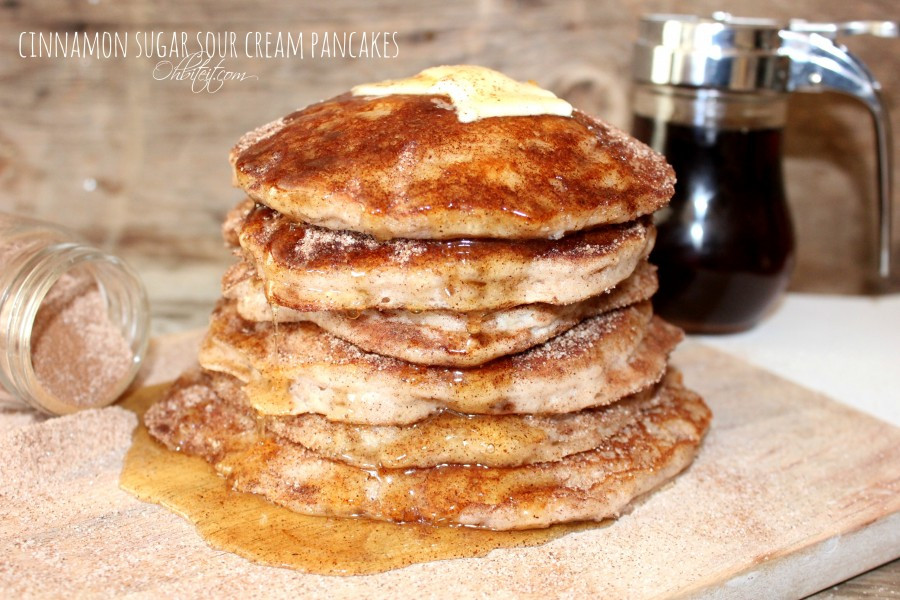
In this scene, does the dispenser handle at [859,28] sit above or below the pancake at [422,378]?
above

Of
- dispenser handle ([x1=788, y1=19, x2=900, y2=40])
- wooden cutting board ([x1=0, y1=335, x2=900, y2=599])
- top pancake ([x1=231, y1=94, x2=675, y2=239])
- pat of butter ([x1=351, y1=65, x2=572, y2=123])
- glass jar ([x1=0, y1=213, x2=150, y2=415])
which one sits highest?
dispenser handle ([x1=788, y1=19, x2=900, y2=40])

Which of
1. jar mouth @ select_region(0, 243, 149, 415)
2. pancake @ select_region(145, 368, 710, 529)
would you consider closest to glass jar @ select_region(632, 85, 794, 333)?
pancake @ select_region(145, 368, 710, 529)

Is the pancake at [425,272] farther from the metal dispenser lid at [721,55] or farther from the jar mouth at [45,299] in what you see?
the metal dispenser lid at [721,55]

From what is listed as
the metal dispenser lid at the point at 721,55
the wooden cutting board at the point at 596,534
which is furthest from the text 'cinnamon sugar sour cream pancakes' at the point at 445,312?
the metal dispenser lid at the point at 721,55

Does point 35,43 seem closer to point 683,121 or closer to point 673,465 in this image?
point 683,121

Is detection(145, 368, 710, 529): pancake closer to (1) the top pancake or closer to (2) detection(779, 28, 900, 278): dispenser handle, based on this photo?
(1) the top pancake

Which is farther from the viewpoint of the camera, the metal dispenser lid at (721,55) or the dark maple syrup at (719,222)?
the dark maple syrup at (719,222)

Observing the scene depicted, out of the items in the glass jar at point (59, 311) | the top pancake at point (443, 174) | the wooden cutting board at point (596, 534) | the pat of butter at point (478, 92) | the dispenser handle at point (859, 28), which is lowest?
the wooden cutting board at point (596, 534)
